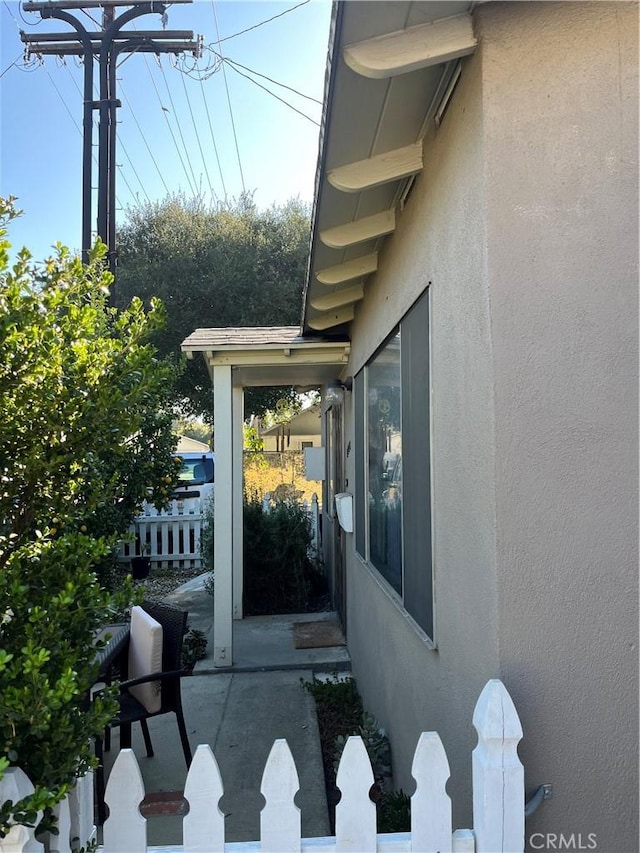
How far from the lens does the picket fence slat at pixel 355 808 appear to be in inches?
60.6

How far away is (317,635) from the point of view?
6441mm

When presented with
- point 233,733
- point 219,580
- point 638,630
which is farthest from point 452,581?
point 219,580

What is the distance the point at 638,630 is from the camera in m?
1.70

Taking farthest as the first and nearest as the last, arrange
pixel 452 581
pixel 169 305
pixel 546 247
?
1. pixel 169 305
2. pixel 452 581
3. pixel 546 247

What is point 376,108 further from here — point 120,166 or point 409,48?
point 120,166

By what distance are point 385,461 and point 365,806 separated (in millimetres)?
2210

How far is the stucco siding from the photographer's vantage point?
180 cm

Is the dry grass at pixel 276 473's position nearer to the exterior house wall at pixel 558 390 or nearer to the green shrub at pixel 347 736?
the green shrub at pixel 347 736

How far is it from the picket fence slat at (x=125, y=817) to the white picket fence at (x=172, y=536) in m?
9.00

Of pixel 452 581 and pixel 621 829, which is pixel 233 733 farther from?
pixel 621 829

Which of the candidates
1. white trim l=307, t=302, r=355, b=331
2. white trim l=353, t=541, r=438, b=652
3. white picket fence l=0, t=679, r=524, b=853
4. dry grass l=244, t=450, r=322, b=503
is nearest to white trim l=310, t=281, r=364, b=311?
white trim l=307, t=302, r=355, b=331

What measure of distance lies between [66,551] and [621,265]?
178cm

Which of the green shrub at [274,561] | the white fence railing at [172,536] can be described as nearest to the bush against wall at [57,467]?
the green shrub at [274,561]

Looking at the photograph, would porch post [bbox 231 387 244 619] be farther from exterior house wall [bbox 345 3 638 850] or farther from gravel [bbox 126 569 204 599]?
exterior house wall [bbox 345 3 638 850]
